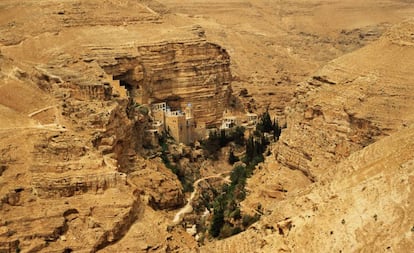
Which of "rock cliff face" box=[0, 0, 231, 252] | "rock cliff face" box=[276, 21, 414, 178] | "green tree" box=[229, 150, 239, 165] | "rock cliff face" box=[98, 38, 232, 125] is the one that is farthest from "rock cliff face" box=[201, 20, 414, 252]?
"rock cliff face" box=[98, 38, 232, 125]

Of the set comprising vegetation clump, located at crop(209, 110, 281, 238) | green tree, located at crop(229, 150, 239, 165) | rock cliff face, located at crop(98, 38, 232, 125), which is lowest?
green tree, located at crop(229, 150, 239, 165)

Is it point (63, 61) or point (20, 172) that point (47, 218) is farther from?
point (63, 61)

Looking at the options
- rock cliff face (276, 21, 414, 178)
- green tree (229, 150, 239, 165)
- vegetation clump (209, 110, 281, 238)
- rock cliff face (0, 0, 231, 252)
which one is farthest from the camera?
green tree (229, 150, 239, 165)

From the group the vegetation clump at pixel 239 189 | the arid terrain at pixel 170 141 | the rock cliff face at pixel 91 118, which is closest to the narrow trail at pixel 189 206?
the arid terrain at pixel 170 141

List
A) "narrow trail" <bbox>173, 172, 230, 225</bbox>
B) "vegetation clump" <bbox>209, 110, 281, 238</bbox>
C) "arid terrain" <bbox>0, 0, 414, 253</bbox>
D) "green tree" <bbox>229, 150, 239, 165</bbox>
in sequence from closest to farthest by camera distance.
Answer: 1. "arid terrain" <bbox>0, 0, 414, 253</bbox>
2. "vegetation clump" <bbox>209, 110, 281, 238</bbox>
3. "narrow trail" <bbox>173, 172, 230, 225</bbox>
4. "green tree" <bbox>229, 150, 239, 165</bbox>

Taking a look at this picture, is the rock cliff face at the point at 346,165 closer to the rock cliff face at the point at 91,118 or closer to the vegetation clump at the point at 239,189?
the vegetation clump at the point at 239,189

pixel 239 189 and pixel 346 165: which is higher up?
pixel 346 165

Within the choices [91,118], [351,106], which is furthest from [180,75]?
[351,106]

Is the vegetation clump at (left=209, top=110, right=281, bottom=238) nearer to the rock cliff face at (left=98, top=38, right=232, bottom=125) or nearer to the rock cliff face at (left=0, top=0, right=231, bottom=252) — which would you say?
the rock cliff face at (left=0, top=0, right=231, bottom=252)

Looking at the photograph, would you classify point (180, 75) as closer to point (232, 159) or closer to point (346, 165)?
point (232, 159)
